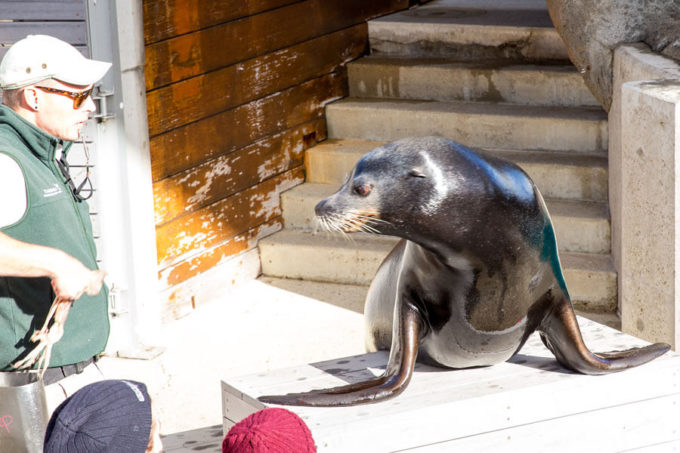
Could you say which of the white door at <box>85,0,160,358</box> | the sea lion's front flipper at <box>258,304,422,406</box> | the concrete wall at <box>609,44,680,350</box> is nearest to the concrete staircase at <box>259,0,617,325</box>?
the concrete wall at <box>609,44,680,350</box>

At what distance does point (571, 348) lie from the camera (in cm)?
289

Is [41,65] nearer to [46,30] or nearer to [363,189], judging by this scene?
[363,189]

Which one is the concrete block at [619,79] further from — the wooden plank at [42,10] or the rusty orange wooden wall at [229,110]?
the wooden plank at [42,10]

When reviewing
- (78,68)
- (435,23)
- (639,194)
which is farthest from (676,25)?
(78,68)

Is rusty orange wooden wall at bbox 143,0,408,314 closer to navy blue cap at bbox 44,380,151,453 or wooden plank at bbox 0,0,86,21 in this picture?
wooden plank at bbox 0,0,86,21

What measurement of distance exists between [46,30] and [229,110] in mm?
1256

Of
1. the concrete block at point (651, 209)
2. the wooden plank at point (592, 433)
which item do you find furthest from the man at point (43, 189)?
the concrete block at point (651, 209)

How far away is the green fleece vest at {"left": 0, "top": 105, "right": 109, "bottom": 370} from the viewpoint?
2643mm

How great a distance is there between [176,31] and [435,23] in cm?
223

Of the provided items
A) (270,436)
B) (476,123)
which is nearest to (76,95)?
(270,436)

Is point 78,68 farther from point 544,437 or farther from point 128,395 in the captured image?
point 544,437

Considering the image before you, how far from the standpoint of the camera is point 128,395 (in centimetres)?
196

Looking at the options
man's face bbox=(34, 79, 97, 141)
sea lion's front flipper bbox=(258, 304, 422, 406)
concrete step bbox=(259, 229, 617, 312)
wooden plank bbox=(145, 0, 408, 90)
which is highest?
man's face bbox=(34, 79, 97, 141)

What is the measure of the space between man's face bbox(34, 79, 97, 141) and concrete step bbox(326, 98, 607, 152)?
Result: 3.66m
